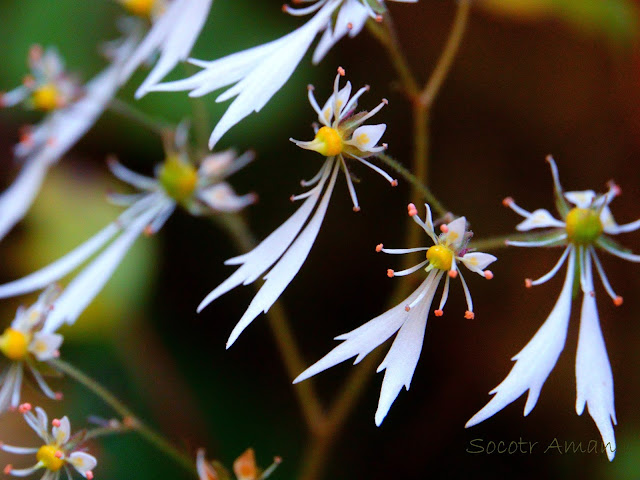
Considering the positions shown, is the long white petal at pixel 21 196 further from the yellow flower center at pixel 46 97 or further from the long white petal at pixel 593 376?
the long white petal at pixel 593 376

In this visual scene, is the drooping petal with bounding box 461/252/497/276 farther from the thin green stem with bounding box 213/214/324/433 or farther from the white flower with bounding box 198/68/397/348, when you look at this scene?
the thin green stem with bounding box 213/214/324/433

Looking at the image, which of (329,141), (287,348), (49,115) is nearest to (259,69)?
(329,141)

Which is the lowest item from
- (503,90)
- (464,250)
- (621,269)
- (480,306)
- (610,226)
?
(464,250)

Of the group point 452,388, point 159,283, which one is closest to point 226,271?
point 159,283

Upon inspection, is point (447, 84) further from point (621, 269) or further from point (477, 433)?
point (477, 433)

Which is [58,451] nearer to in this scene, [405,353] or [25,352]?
[25,352]

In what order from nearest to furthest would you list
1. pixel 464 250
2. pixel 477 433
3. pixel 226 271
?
1. pixel 464 250
2. pixel 477 433
3. pixel 226 271
